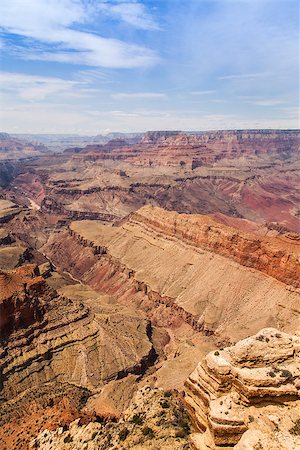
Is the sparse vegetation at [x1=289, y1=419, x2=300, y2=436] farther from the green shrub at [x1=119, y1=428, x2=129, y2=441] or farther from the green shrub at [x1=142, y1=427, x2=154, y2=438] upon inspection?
the green shrub at [x1=119, y1=428, x2=129, y2=441]

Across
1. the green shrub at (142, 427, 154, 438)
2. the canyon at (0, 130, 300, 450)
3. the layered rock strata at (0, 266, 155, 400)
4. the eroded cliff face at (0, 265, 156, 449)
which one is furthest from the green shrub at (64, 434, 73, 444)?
the layered rock strata at (0, 266, 155, 400)

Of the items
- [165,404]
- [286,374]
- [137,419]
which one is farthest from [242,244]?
[286,374]

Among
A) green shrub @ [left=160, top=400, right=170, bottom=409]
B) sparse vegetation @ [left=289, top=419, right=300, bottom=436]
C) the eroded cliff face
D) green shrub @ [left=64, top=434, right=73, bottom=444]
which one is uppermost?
sparse vegetation @ [left=289, top=419, right=300, bottom=436]

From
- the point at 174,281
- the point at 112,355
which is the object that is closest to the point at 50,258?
the point at 174,281

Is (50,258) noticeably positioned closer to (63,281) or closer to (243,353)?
(63,281)

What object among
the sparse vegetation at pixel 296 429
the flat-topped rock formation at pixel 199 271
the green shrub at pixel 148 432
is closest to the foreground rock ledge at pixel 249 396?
the sparse vegetation at pixel 296 429
